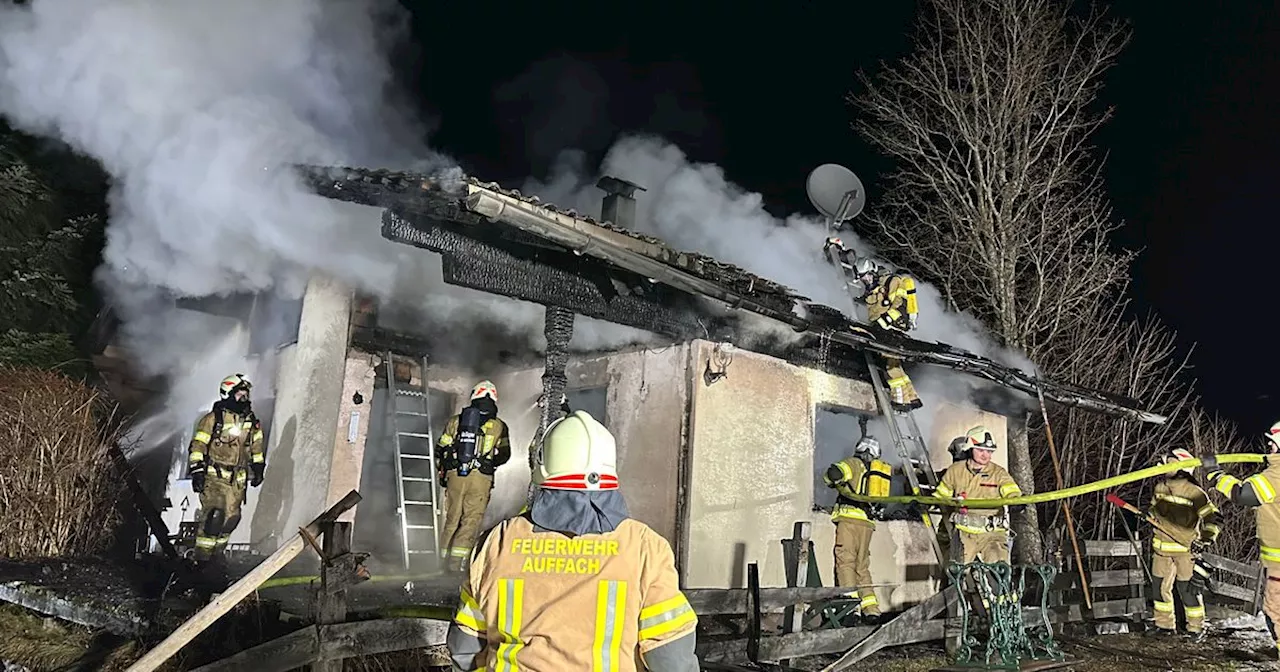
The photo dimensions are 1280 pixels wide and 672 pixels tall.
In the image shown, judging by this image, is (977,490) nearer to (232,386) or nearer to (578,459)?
(578,459)

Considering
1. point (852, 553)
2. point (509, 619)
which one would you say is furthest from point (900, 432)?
point (509, 619)

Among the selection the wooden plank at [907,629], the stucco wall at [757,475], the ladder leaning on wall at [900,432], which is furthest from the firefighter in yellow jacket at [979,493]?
the stucco wall at [757,475]

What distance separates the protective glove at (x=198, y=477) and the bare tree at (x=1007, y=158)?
1059 centimetres

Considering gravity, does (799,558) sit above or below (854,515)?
below

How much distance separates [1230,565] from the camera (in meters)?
10.9

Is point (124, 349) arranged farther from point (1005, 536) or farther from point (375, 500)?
point (1005, 536)

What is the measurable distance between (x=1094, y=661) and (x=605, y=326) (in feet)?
17.3

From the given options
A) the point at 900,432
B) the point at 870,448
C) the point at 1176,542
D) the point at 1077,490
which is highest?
the point at 900,432

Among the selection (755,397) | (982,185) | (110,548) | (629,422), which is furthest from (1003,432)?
(110,548)

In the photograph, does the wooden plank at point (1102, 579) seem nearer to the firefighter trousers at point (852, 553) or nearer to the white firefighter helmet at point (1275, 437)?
the firefighter trousers at point (852, 553)

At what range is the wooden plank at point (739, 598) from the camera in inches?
202

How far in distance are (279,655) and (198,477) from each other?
187 inches

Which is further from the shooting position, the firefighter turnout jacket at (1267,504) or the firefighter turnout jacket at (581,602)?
the firefighter turnout jacket at (1267,504)

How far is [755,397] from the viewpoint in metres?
8.35
